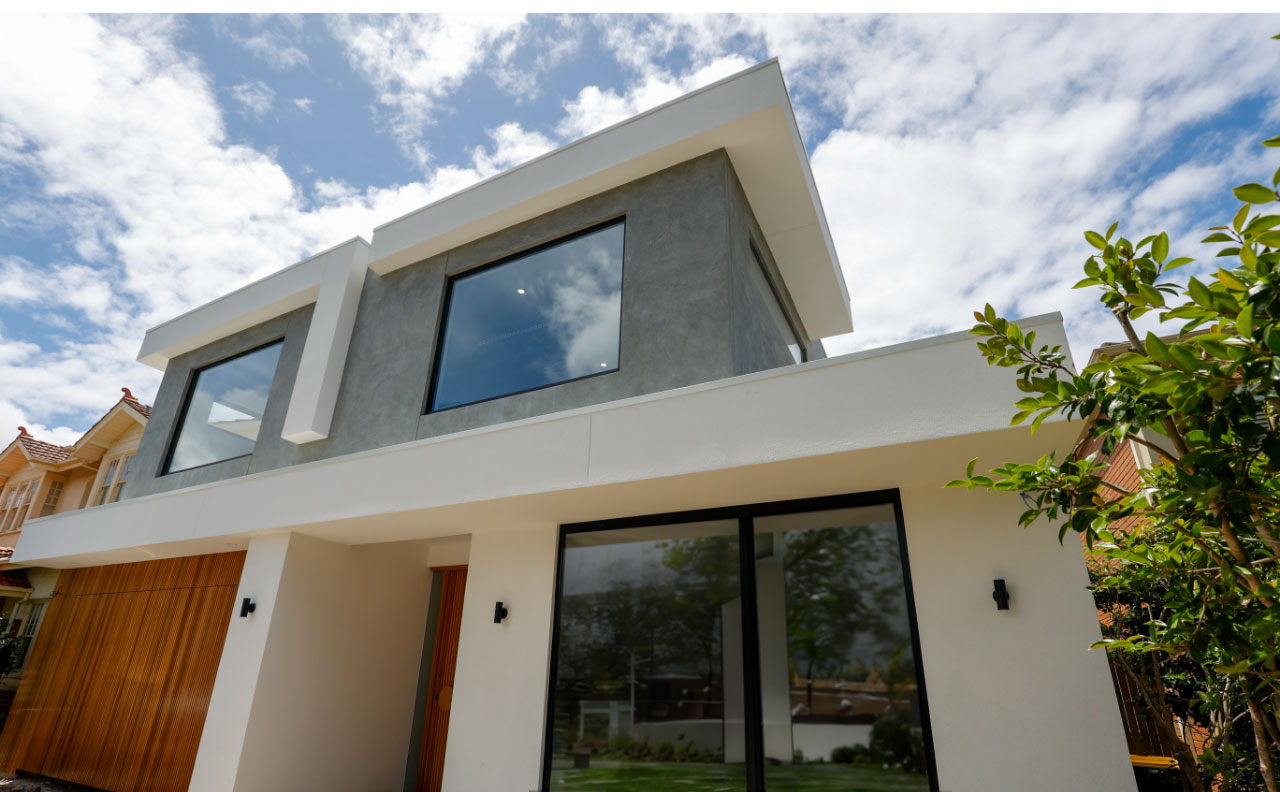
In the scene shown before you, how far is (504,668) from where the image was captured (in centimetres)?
580

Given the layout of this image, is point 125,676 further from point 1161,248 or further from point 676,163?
Result: point 1161,248

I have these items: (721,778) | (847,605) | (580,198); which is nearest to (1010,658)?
(847,605)

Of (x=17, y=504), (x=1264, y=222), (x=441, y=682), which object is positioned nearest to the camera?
(x=1264, y=222)

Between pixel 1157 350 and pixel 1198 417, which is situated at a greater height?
pixel 1157 350

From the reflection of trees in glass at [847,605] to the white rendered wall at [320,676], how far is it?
17.2 feet

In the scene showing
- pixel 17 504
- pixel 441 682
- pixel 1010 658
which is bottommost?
pixel 441 682

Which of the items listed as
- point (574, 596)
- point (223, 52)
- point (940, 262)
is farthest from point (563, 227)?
point (223, 52)

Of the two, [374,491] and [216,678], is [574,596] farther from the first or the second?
[216,678]

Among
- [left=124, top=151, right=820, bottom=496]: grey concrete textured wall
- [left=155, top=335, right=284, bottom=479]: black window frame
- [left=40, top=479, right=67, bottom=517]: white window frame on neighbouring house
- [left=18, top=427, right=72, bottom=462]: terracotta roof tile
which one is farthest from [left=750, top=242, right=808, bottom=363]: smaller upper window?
[left=40, top=479, right=67, bottom=517]: white window frame on neighbouring house

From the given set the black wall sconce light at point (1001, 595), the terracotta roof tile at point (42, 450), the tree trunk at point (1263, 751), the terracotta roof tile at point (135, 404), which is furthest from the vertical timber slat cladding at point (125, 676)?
the tree trunk at point (1263, 751)

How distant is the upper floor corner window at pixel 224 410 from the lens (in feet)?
27.9

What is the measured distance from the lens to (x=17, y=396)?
56.0 ft

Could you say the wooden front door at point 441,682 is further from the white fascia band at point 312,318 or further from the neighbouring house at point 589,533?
the white fascia band at point 312,318

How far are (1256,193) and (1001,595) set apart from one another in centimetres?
342
